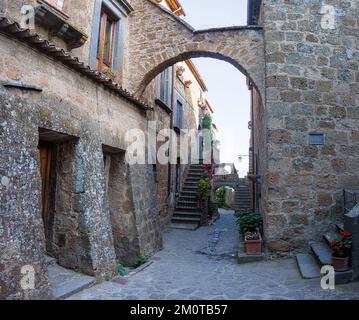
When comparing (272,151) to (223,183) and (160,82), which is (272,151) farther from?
(223,183)

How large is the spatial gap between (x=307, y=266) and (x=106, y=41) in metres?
6.17

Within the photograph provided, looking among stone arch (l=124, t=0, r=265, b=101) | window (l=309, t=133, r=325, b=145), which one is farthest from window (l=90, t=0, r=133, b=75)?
window (l=309, t=133, r=325, b=145)

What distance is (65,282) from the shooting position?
12.4 feet

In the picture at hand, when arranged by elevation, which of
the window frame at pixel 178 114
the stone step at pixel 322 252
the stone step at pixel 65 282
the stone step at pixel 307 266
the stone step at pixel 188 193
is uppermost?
the window frame at pixel 178 114

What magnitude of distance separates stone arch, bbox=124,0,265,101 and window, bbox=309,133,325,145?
1.26 metres

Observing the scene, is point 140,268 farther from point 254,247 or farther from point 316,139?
point 316,139

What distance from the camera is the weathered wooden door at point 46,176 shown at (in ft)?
14.1

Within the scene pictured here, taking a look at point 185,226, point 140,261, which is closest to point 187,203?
point 185,226

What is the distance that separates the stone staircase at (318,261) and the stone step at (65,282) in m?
3.04

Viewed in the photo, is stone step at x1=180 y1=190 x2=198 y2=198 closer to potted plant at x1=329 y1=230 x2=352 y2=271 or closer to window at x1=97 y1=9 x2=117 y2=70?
window at x1=97 y1=9 x2=117 y2=70

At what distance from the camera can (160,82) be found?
9.74m

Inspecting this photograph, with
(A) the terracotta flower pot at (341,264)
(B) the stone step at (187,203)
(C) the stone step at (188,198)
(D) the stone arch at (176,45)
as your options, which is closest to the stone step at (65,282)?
(A) the terracotta flower pot at (341,264)

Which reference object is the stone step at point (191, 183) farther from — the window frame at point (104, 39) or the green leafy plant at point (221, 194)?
the green leafy plant at point (221, 194)
